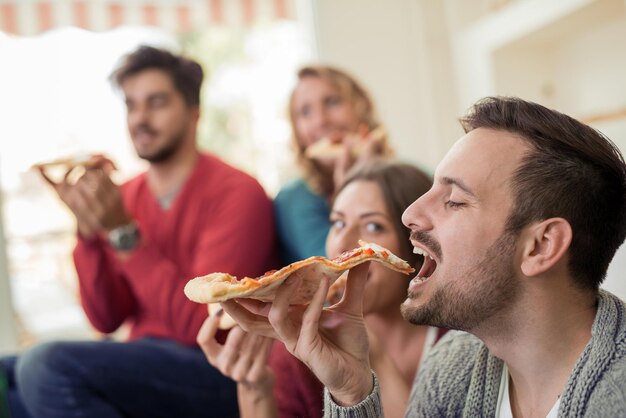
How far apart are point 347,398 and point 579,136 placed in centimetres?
51

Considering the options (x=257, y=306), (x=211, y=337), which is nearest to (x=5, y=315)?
(x=211, y=337)

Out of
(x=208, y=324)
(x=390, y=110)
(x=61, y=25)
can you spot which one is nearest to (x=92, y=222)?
(x=208, y=324)

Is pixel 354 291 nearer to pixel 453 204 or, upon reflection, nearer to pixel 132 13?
pixel 453 204

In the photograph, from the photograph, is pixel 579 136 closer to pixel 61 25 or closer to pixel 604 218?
pixel 604 218

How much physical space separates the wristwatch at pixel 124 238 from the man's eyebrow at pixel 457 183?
1.14m

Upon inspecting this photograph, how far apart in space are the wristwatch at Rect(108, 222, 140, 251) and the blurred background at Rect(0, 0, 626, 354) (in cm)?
83

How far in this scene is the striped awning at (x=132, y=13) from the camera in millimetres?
3133

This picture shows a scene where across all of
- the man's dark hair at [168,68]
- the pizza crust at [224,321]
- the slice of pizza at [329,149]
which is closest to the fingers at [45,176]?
the man's dark hair at [168,68]

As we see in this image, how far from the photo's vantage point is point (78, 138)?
11.0 feet

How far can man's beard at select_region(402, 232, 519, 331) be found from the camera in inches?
37.4

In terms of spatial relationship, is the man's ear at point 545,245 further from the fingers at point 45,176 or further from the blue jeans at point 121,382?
the fingers at point 45,176

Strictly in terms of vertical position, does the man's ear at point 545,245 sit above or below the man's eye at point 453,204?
below

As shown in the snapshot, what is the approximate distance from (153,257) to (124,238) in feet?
0.32

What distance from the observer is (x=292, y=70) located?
3.46m
